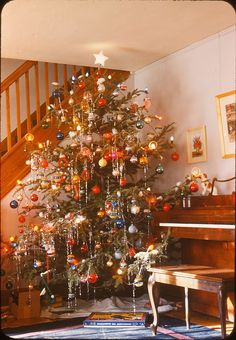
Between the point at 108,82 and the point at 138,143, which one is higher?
the point at 108,82

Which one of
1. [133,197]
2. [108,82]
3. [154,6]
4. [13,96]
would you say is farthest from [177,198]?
[13,96]

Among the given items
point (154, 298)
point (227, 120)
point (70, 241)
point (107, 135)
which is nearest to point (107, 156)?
point (107, 135)

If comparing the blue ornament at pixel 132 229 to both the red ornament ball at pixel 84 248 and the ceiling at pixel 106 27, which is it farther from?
the ceiling at pixel 106 27

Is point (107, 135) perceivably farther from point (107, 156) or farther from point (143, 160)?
point (143, 160)

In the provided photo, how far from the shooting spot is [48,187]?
4.53 meters

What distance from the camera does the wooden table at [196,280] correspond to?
3203 mm

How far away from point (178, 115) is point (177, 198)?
37.9 inches

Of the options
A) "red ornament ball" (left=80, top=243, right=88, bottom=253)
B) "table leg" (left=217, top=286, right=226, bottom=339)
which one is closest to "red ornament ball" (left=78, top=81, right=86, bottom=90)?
"red ornament ball" (left=80, top=243, right=88, bottom=253)

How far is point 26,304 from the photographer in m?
4.33

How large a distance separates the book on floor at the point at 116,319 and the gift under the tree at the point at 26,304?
21.7 inches

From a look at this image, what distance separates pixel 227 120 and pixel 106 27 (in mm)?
1319

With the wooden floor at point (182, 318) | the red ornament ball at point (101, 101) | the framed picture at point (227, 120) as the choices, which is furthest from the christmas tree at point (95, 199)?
the framed picture at point (227, 120)

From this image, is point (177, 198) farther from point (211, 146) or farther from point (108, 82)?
point (108, 82)

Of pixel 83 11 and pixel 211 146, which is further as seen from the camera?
pixel 211 146
